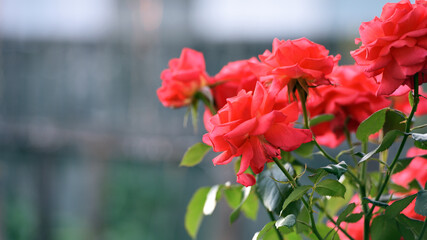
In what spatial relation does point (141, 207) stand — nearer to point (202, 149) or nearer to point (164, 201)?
point (164, 201)

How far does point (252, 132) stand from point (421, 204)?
0.28ft

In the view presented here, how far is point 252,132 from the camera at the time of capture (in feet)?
0.73

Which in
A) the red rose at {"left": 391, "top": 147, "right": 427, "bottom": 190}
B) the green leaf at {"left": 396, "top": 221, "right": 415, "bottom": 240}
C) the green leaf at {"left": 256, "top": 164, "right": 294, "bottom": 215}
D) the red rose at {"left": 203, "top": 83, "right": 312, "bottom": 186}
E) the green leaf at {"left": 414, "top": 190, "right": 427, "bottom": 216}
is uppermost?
the red rose at {"left": 203, "top": 83, "right": 312, "bottom": 186}

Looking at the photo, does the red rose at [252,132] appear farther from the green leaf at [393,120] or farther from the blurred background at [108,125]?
the blurred background at [108,125]

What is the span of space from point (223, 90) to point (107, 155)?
55.4 inches

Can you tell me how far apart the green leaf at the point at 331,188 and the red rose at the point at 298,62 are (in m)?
0.05

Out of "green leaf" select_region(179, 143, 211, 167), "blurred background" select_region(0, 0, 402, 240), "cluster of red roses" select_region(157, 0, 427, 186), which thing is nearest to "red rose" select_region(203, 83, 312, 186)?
"cluster of red roses" select_region(157, 0, 427, 186)

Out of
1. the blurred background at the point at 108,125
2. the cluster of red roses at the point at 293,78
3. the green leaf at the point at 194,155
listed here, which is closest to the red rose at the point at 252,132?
the cluster of red roses at the point at 293,78

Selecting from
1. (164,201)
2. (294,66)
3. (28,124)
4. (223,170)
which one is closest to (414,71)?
(294,66)

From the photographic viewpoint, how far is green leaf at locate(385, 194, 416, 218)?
0.81 feet

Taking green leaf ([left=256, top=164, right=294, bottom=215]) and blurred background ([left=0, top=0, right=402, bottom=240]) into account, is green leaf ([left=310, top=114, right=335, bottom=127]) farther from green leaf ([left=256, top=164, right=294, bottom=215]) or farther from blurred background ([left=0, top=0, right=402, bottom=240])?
blurred background ([left=0, top=0, right=402, bottom=240])

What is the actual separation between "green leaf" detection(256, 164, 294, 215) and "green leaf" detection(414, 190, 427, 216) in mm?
60

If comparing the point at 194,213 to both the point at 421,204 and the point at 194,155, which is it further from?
the point at 421,204

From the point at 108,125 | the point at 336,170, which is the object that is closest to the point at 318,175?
the point at 336,170
